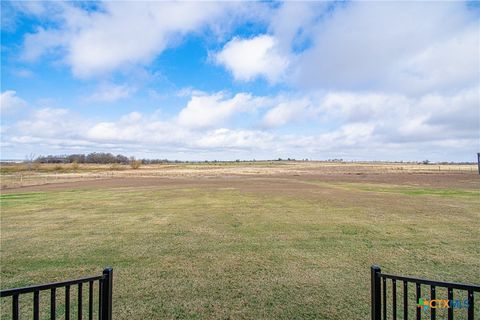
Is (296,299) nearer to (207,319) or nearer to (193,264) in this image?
(207,319)

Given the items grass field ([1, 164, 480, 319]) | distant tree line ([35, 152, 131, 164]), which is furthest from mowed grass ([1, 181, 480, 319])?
distant tree line ([35, 152, 131, 164])

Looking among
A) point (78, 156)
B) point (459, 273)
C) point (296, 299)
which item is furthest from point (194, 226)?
point (78, 156)

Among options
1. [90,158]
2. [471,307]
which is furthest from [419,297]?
[90,158]

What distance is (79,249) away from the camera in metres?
7.20

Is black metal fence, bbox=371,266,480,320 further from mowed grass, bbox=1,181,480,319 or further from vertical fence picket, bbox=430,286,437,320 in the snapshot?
mowed grass, bbox=1,181,480,319

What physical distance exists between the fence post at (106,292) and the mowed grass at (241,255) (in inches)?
47.7

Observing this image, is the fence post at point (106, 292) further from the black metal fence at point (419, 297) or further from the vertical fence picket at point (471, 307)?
the vertical fence picket at point (471, 307)

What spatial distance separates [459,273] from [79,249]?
29.4 feet

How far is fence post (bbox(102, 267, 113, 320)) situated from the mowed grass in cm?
121

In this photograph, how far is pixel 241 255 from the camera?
664 cm

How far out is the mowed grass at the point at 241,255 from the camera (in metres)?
4.48

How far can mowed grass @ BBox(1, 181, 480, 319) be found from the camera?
4477 millimetres

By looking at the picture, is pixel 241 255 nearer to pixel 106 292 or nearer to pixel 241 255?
pixel 241 255

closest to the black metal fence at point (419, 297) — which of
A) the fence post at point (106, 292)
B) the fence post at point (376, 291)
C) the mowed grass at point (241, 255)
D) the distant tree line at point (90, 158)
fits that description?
the fence post at point (376, 291)
